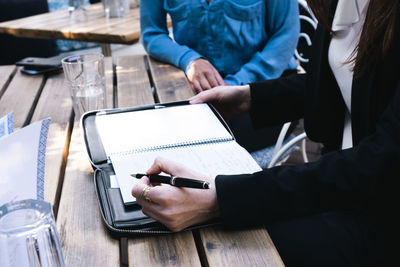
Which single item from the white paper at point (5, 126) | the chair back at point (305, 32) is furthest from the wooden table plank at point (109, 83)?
the chair back at point (305, 32)

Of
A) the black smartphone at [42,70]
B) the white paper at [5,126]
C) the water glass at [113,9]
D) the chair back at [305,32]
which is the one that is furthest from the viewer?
the water glass at [113,9]

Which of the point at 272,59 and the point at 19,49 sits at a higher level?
the point at 272,59

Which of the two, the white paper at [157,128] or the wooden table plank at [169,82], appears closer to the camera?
the white paper at [157,128]

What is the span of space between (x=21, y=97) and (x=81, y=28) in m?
1.38

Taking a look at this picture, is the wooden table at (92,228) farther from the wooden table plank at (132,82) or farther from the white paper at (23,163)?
the white paper at (23,163)

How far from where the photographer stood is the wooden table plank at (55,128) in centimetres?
88

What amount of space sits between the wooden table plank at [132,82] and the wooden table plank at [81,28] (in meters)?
0.79

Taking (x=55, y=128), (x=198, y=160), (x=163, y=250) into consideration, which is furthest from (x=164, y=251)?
(x=55, y=128)

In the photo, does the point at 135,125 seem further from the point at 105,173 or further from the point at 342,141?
the point at 342,141

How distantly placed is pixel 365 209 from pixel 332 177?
0.58ft

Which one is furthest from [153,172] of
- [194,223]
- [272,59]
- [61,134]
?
[272,59]

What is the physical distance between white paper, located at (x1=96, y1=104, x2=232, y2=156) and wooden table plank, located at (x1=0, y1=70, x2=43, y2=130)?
0.33m

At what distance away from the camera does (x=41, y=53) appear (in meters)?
3.62

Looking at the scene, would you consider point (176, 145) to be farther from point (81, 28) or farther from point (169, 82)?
point (81, 28)
